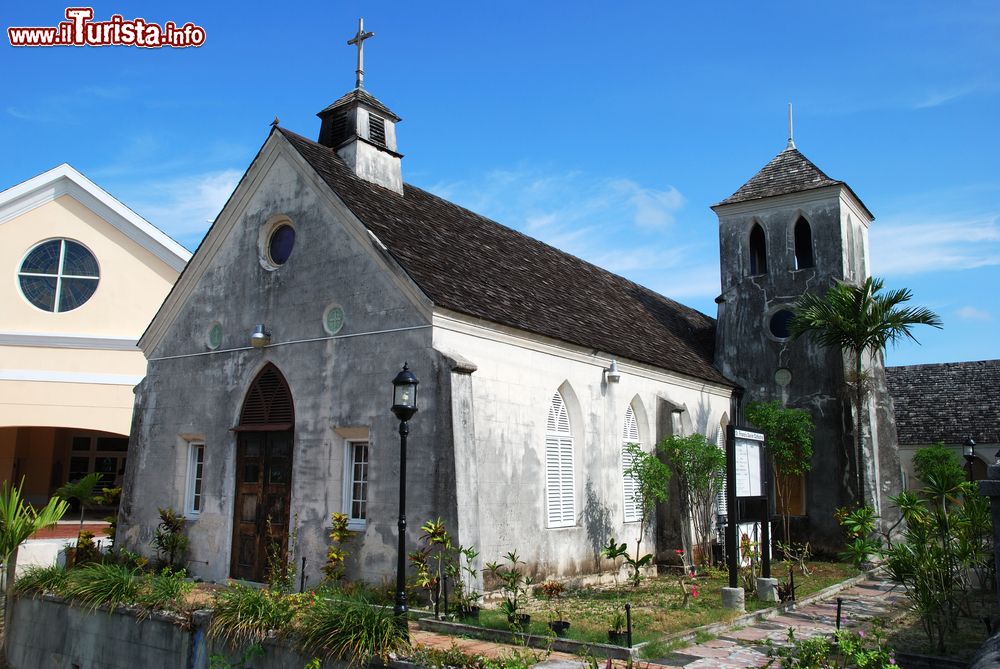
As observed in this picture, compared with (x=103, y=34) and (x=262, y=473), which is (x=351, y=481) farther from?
(x=103, y=34)

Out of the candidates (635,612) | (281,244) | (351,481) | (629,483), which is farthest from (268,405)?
(629,483)

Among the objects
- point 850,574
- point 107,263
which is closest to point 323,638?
point 850,574

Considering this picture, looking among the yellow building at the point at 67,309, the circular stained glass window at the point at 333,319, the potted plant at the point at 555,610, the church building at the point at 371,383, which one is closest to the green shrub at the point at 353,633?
the potted plant at the point at 555,610

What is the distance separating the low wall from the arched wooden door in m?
3.34

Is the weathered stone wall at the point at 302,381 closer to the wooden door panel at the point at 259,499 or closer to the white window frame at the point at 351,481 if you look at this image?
the white window frame at the point at 351,481

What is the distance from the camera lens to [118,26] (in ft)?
56.0

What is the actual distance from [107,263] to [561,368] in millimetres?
18633

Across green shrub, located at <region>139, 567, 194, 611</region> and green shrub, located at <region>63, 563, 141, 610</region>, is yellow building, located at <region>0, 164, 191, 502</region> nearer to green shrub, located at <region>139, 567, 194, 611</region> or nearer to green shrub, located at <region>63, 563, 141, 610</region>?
green shrub, located at <region>63, 563, 141, 610</region>

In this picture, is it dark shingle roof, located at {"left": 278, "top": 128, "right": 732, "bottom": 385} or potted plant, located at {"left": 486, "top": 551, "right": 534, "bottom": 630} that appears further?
dark shingle roof, located at {"left": 278, "top": 128, "right": 732, "bottom": 385}

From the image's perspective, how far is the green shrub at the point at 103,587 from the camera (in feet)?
46.5

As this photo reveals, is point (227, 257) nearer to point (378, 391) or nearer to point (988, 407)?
point (378, 391)

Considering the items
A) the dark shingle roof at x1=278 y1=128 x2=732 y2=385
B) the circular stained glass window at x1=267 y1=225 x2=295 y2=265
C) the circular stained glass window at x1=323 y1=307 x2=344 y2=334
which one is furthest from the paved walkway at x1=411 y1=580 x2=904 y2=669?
the circular stained glass window at x1=267 y1=225 x2=295 y2=265

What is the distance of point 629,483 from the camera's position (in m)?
20.3

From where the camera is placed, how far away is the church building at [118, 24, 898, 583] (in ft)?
50.1
